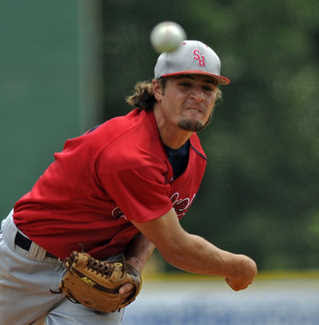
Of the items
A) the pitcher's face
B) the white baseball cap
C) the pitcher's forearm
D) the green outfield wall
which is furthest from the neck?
the green outfield wall

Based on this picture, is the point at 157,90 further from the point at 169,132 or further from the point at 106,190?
the point at 106,190

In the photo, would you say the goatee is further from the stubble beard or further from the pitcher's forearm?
the pitcher's forearm

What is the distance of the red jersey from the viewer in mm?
3080

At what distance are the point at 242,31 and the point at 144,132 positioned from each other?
10.4 metres

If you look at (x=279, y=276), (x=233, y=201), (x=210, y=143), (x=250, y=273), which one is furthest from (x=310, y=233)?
(x=250, y=273)

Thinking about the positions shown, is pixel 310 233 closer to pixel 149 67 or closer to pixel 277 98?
pixel 277 98

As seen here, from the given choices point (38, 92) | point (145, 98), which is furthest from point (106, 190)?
point (38, 92)

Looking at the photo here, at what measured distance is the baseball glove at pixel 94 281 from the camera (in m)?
3.27

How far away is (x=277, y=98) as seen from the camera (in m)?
13.2

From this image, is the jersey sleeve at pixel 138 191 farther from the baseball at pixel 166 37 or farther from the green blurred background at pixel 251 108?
the green blurred background at pixel 251 108

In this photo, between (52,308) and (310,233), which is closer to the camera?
(52,308)

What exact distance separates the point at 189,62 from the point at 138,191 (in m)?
0.57

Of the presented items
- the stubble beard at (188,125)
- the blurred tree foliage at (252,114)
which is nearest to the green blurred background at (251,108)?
the blurred tree foliage at (252,114)

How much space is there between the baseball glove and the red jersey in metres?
0.12
